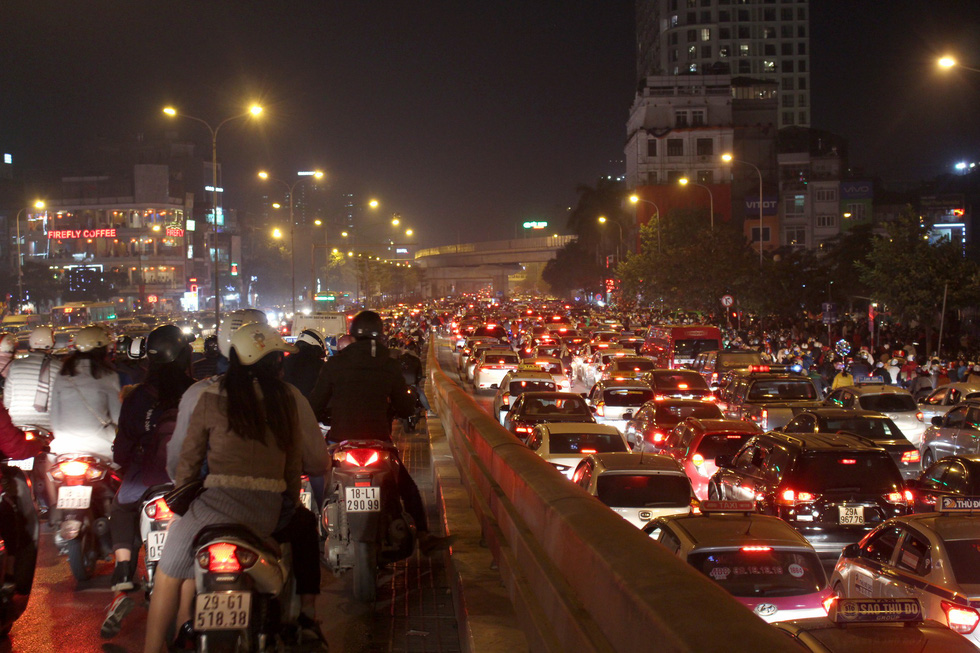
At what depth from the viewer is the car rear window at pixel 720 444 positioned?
15.5m

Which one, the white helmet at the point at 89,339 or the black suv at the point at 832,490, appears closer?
the white helmet at the point at 89,339

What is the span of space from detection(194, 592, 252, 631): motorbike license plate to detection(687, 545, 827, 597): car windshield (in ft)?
13.5

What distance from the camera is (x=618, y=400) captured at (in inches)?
917

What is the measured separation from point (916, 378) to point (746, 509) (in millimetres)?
20242

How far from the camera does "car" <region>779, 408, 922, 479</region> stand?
15.7m

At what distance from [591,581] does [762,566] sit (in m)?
3.67

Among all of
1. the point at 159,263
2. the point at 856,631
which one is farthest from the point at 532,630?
the point at 159,263

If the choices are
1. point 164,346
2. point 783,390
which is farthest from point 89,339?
point 783,390

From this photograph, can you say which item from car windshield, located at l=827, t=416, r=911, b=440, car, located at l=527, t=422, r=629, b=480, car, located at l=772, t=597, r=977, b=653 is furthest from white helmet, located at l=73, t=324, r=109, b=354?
car windshield, located at l=827, t=416, r=911, b=440

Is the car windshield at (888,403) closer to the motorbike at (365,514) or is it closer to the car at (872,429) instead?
the car at (872,429)

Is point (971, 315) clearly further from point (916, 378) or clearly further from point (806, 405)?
point (806, 405)

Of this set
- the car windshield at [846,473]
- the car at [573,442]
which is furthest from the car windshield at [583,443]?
the car windshield at [846,473]

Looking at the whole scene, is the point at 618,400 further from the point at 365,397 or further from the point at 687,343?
the point at 365,397

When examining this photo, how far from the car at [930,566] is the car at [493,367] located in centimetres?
2687
